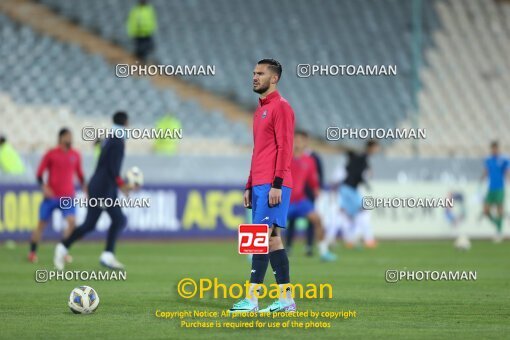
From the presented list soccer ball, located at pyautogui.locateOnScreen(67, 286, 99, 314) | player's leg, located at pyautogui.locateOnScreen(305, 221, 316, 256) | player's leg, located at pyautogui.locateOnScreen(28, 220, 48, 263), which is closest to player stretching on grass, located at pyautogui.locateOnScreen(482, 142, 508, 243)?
player's leg, located at pyautogui.locateOnScreen(305, 221, 316, 256)

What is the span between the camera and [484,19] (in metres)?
37.4

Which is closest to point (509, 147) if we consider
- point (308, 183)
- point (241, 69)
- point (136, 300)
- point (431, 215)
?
point (431, 215)

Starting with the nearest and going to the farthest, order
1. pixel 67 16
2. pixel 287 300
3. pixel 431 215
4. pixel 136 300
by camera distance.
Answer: pixel 287 300 < pixel 136 300 < pixel 431 215 < pixel 67 16

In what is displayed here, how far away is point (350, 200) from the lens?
76.7 ft

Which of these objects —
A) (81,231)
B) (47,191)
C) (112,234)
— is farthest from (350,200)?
(81,231)

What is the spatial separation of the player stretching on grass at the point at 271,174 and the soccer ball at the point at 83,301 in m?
1.43

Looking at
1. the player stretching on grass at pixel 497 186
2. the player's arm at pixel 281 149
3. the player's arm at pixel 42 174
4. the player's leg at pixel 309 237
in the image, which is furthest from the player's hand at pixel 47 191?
the player stretching on grass at pixel 497 186

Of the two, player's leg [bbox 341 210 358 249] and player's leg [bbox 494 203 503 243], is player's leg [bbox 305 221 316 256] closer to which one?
player's leg [bbox 341 210 358 249]

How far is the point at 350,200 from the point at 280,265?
514 inches

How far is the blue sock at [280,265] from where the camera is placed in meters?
10.5

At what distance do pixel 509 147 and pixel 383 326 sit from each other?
23603mm

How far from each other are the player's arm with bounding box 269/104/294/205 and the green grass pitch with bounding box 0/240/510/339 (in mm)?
1377

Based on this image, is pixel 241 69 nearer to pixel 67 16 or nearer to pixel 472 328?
pixel 67 16

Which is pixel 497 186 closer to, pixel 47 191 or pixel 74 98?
pixel 74 98
